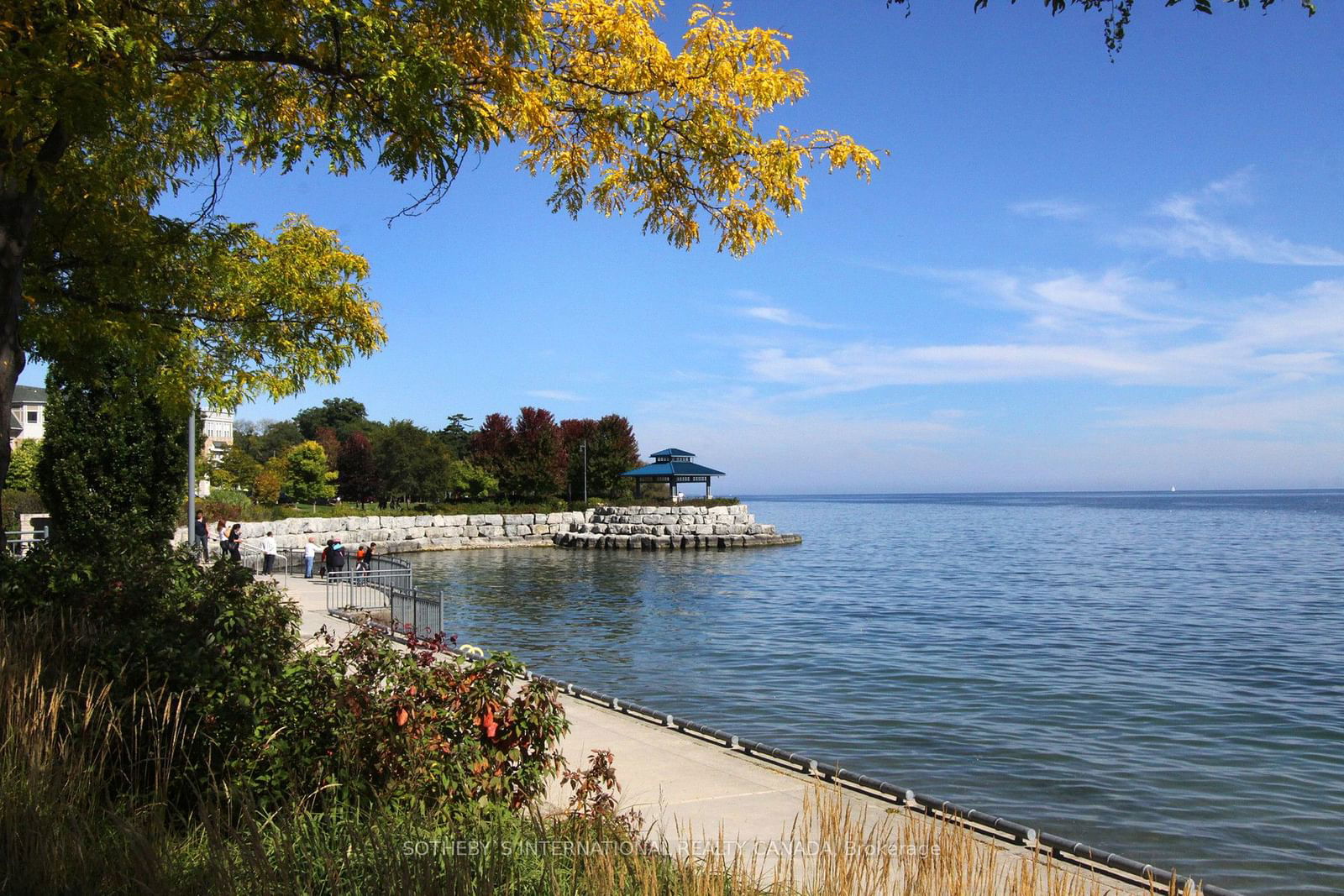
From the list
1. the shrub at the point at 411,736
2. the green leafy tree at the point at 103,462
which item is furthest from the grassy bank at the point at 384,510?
the shrub at the point at 411,736

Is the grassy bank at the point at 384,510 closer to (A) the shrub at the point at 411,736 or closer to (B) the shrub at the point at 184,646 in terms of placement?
(B) the shrub at the point at 184,646

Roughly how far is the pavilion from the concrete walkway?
5019 centimetres

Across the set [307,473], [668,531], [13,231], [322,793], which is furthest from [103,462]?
[307,473]

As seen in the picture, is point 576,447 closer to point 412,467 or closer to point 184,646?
point 412,467

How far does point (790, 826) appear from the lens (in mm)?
6762

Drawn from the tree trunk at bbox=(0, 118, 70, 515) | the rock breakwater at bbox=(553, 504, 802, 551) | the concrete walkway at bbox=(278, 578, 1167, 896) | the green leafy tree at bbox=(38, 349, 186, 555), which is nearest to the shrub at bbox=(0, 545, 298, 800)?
the tree trunk at bbox=(0, 118, 70, 515)

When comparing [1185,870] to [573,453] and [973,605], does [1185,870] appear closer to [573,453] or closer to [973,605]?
[973,605]

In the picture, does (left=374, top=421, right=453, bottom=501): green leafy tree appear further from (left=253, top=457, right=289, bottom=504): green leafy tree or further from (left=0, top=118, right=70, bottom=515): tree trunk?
(left=0, top=118, right=70, bottom=515): tree trunk

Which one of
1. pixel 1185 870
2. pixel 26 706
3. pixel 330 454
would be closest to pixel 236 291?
pixel 26 706

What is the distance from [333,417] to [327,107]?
116 metres

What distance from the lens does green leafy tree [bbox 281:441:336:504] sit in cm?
6562

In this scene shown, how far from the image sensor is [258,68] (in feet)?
22.3

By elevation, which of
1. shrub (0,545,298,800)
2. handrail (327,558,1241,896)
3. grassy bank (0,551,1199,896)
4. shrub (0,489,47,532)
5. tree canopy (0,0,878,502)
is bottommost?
handrail (327,558,1241,896)

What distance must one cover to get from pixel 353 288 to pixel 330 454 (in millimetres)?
76084
